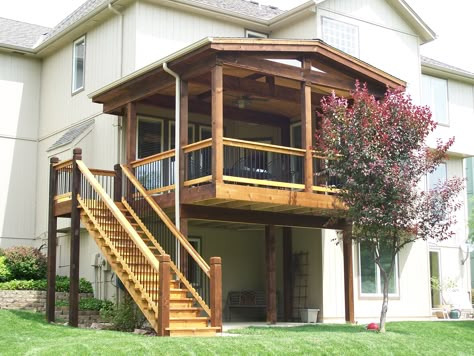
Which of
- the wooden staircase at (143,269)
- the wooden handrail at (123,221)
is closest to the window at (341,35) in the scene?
the wooden staircase at (143,269)

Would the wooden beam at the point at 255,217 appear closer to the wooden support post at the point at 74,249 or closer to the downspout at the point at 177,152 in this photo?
the downspout at the point at 177,152

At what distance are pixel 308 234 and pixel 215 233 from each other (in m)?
2.72

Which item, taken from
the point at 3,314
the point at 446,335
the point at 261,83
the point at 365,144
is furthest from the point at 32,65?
the point at 446,335

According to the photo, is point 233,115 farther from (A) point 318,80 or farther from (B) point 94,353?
(B) point 94,353

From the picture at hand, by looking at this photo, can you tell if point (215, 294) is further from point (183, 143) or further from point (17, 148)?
point (17, 148)

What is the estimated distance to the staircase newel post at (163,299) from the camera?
14.0 m

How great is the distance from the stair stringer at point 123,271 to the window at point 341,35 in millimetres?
8646

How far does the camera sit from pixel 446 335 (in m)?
17.2

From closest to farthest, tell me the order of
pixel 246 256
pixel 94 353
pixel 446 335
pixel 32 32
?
1. pixel 94 353
2. pixel 446 335
3. pixel 246 256
4. pixel 32 32

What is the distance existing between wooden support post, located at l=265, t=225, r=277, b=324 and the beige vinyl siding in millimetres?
5664

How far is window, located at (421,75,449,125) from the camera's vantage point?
2656 cm

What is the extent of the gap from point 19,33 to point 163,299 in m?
15.3

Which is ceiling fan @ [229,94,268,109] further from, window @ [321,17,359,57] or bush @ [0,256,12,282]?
bush @ [0,256,12,282]

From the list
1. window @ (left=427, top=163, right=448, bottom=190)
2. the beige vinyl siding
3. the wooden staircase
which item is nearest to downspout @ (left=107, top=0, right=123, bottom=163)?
the beige vinyl siding
